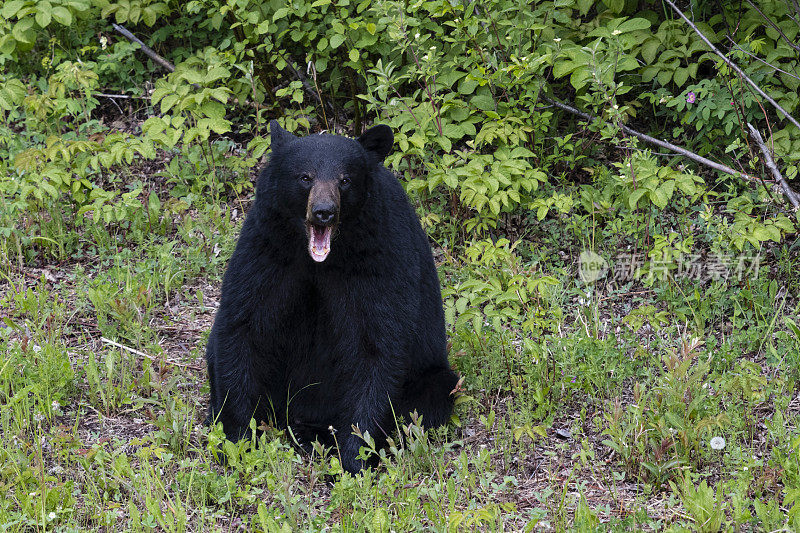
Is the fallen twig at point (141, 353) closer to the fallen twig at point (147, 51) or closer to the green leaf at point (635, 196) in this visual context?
the green leaf at point (635, 196)

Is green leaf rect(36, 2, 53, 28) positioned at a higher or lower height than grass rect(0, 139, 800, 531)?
higher

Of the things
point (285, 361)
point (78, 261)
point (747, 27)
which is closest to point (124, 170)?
point (78, 261)

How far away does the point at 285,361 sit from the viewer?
406 cm

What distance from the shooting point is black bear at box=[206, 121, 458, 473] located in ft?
12.2

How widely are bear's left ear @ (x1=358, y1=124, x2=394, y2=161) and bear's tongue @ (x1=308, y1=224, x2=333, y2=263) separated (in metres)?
0.49

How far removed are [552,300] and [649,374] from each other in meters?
0.71

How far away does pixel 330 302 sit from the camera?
151 inches

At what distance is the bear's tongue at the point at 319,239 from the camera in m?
3.62

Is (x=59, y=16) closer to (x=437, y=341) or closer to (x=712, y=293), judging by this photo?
(x=437, y=341)

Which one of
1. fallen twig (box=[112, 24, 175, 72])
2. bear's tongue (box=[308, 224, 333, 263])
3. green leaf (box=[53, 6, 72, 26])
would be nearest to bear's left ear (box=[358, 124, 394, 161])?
bear's tongue (box=[308, 224, 333, 263])

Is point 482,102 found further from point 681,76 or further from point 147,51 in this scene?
point 147,51

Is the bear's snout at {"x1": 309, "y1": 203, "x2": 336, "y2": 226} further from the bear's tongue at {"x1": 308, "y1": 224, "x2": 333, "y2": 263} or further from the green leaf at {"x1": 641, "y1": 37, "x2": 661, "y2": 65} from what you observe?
the green leaf at {"x1": 641, "y1": 37, "x2": 661, "y2": 65}

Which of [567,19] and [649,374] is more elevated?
[567,19]

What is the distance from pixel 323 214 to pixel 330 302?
1.63ft
